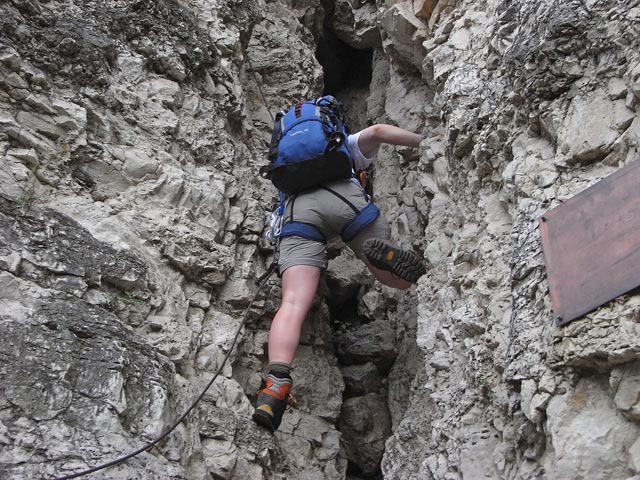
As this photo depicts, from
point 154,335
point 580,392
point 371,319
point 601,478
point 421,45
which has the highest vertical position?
point 421,45

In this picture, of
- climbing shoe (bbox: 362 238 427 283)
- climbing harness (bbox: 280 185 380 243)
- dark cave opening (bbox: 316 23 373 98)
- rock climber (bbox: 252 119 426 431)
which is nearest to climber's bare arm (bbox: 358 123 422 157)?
rock climber (bbox: 252 119 426 431)

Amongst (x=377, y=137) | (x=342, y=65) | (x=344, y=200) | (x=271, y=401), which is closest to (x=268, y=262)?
(x=344, y=200)

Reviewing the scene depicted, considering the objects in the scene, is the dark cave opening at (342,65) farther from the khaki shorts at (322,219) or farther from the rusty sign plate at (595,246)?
the rusty sign plate at (595,246)

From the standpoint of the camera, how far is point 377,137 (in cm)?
531

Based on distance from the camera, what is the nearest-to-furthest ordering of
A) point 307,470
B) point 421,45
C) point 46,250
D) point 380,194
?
point 46,250 < point 307,470 < point 421,45 < point 380,194

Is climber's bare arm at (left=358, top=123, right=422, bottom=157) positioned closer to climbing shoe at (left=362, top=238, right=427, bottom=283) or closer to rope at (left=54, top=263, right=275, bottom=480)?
climbing shoe at (left=362, top=238, right=427, bottom=283)

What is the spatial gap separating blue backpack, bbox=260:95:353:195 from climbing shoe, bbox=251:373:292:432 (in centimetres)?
153

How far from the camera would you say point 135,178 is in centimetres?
475

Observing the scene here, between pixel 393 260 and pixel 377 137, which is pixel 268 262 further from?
pixel 377 137

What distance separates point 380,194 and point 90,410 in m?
4.49

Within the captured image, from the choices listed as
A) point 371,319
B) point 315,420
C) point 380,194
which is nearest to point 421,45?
point 380,194

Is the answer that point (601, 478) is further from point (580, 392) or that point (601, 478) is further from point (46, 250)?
point (46, 250)

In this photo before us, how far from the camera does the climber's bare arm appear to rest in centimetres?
530

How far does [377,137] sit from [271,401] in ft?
7.49
